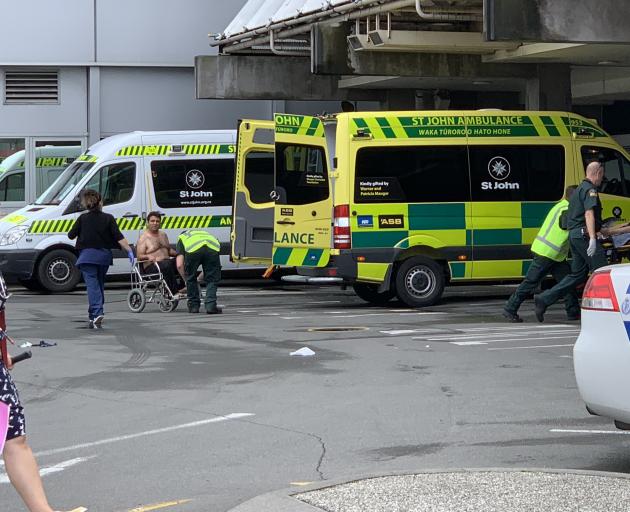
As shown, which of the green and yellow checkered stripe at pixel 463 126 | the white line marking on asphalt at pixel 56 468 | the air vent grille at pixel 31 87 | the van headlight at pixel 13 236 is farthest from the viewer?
the air vent grille at pixel 31 87

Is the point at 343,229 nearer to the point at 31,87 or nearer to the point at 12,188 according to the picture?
the point at 12,188

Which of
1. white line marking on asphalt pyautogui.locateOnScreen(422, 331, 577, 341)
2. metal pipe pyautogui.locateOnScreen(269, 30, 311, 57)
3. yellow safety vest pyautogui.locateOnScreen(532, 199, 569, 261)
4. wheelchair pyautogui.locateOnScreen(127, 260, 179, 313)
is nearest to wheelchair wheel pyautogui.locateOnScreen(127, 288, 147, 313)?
wheelchair pyautogui.locateOnScreen(127, 260, 179, 313)

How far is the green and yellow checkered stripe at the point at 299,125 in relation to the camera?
18188 millimetres

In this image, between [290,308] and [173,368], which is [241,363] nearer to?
[173,368]

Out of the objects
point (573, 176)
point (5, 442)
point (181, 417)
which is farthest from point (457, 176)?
point (5, 442)

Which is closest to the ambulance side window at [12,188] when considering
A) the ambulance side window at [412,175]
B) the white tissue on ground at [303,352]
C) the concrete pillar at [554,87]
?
the concrete pillar at [554,87]

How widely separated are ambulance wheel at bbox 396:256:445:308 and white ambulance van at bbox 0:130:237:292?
5172 mm

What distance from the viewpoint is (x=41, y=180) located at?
1093 inches

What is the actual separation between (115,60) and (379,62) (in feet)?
27.3

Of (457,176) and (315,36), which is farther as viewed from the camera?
(315,36)

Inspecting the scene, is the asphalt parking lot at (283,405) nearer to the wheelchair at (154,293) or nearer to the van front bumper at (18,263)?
the wheelchair at (154,293)

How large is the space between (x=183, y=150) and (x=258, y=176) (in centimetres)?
290

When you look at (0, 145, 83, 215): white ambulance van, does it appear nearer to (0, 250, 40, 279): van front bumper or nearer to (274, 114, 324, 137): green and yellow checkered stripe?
(0, 250, 40, 279): van front bumper

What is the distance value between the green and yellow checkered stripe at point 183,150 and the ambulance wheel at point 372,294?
4825mm
